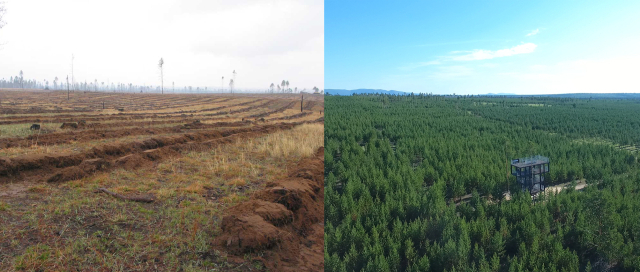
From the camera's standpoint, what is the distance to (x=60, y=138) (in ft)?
39.8

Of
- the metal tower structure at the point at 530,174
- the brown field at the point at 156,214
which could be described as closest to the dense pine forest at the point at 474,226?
the metal tower structure at the point at 530,174

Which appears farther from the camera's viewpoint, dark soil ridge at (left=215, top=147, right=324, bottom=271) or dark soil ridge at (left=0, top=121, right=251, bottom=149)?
dark soil ridge at (left=0, top=121, right=251, bottom=149)

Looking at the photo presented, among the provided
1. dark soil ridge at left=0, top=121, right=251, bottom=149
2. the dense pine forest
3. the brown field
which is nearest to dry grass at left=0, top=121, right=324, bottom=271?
the brown field

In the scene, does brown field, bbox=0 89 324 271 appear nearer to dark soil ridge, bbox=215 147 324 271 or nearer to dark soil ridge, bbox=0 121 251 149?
dark soil ridge, bbox=215 147 324 271

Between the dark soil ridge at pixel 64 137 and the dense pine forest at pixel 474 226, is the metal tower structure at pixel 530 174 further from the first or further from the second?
the dark soil ridge at pixel 64 137

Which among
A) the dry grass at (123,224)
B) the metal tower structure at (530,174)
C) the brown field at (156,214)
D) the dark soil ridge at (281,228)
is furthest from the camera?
the metal tower structure at (530,174)

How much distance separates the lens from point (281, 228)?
5.45 meters

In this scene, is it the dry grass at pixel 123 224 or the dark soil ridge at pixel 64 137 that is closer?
the dry grass at pixel 123 224

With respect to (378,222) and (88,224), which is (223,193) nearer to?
(88,224)

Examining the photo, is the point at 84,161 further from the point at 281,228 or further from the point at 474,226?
the point at 474,226

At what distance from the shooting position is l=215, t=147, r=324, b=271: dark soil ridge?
15.0 ft

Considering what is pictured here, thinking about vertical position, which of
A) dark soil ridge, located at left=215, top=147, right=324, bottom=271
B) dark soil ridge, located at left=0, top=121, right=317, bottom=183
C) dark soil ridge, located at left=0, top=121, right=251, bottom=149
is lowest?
dark soil ridge, located at left=215, top=147, right=324, bottom=271

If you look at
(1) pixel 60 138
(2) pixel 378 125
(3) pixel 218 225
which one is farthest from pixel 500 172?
(2) pixel 378 125

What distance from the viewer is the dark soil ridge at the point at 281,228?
456 centimetres
